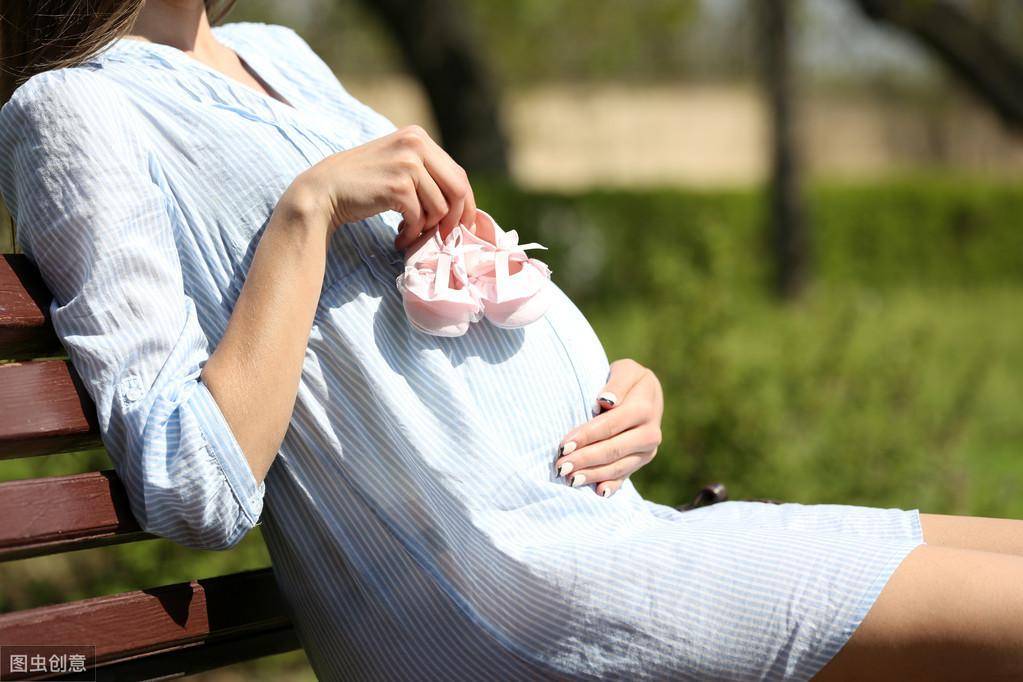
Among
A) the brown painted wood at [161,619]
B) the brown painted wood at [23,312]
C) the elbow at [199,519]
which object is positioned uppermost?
the brown painted wood at [23,312]

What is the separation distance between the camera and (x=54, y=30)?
69.9 inches

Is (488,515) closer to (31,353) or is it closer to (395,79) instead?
(31,353)

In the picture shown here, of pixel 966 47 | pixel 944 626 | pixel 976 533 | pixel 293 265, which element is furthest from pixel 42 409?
pixel 966 47

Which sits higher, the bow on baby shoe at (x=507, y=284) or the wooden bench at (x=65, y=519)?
the bow on baby shoe at (x=507, y=284)

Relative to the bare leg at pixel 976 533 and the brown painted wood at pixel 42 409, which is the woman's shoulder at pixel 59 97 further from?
the bare leg at pixel 976 533

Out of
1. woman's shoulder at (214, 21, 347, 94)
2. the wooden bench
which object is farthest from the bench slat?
woman's shoulder at (214, 21, 347, 94)

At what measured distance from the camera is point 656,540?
156 cm

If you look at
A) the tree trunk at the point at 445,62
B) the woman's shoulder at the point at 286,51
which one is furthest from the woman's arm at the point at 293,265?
the tree trunk at the point at 445,62

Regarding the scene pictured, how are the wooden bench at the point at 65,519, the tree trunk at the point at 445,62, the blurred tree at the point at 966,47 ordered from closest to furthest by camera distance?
1. the wooden bench at the point at 65,519
2. the blurred tree at the point at 966,47
3. the tree trunk at the point at 445,62

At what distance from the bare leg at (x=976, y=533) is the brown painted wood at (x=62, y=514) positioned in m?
1.17

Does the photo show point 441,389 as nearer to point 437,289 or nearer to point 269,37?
point 437,289

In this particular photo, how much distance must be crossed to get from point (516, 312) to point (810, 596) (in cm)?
56

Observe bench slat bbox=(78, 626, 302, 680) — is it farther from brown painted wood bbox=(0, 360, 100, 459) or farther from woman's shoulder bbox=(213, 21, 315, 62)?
woman's shoulder bbox=(213, 21, 315, 62)

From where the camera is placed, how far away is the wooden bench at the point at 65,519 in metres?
1.53
